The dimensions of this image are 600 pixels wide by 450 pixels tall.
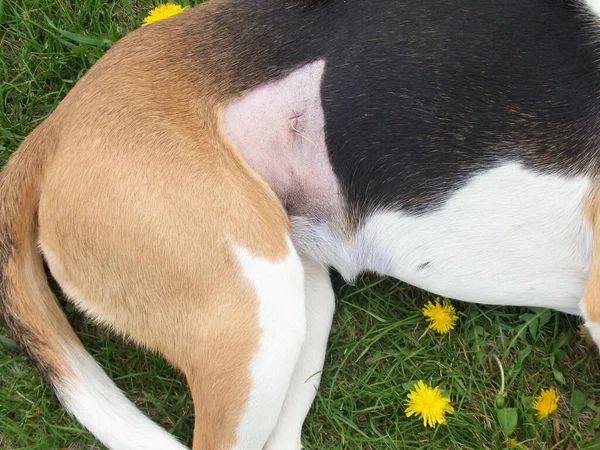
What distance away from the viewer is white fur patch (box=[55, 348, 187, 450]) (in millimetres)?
2588

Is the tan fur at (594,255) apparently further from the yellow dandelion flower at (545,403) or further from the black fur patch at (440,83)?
the yellow dandelion flower at (545,403)

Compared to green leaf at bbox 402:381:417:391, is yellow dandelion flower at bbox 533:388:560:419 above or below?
below

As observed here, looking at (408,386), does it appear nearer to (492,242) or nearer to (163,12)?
(492,242)

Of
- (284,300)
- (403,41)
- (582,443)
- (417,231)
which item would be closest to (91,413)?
(284,300)

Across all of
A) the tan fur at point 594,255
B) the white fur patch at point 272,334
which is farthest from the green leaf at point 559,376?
the white fur patch at point 272,334

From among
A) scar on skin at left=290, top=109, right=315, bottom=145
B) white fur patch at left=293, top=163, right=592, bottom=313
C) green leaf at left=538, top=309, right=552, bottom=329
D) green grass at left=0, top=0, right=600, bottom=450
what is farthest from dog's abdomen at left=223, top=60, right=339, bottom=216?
green leaf at left=538, top=309, right=552, bottom=329

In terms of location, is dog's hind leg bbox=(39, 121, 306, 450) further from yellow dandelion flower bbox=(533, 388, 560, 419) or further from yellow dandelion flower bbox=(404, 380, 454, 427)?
yellow dandelion flower bbox=(533, 388, 560, 419)

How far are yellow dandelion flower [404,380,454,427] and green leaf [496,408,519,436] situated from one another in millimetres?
205

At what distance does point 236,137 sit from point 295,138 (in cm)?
22

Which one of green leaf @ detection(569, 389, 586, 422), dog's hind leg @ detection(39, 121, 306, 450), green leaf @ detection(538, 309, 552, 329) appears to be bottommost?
green leaf @ detection(569, 389, 586, 422)

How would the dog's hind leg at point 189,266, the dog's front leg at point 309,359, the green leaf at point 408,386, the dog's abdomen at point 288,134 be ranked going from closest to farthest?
1. the dog's hind leg at point 189,266
2. the dog's abdomen at point 288,134
3. the dog's front leg at point 309,359
4. the green leaf at point 408,386

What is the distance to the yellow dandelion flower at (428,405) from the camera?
2922 mm

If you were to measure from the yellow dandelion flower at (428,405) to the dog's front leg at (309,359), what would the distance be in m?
0.41

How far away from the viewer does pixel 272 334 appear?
252 centimetres
